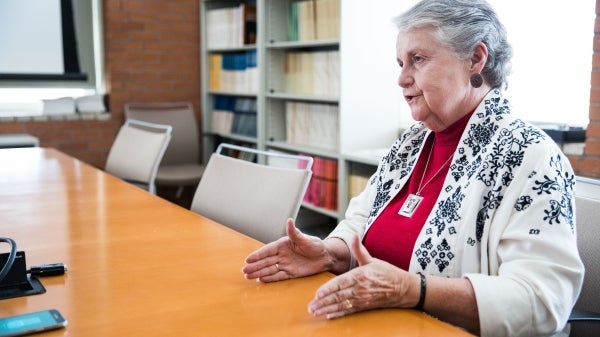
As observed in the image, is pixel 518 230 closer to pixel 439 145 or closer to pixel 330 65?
pixel 439 145

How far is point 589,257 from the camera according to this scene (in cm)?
156

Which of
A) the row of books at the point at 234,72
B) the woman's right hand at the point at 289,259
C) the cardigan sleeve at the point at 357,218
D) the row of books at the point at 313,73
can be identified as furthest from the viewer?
the row of books at the point at 234,72

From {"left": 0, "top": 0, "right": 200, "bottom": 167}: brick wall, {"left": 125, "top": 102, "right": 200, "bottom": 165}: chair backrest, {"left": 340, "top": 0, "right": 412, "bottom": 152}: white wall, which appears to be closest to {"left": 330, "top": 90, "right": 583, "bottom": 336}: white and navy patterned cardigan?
{"left": 340, "top": 0, "right": 412, "bottom": 152}: white wall

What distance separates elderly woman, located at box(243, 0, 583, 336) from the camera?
1.23m

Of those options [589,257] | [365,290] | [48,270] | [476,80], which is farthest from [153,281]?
[589,257]

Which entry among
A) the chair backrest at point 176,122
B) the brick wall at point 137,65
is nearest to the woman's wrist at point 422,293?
the chair backrest at point 176,122

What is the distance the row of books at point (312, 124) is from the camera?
12.8 feet

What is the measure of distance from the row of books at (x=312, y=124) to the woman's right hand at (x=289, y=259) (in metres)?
2.46

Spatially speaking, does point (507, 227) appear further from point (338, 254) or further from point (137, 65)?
point (137, 65)

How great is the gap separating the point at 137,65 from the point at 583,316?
4.25 m

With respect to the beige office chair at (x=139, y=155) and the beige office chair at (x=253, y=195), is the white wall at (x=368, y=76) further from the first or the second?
the beige office chair at (x=253, y=195)

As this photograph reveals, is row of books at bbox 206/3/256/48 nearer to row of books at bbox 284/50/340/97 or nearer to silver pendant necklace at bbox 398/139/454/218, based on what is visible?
row of books at bbox 284/50/340/97

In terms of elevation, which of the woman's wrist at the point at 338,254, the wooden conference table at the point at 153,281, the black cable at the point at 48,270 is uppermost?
the black cable at the point at 48,270

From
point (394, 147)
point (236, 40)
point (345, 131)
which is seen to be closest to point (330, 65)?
point (345, 131)
